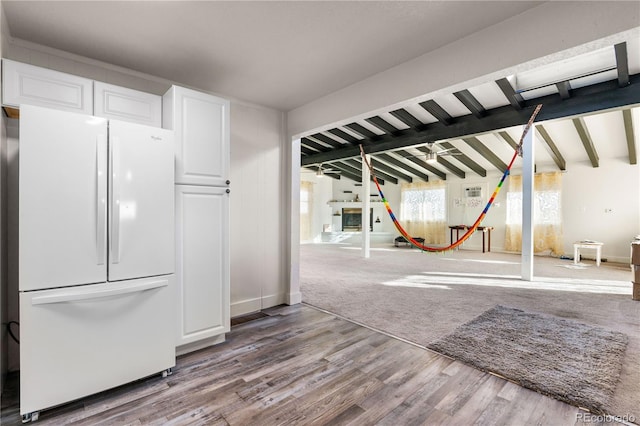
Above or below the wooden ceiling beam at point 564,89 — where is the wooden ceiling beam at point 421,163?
below

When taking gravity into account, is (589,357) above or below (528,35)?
below

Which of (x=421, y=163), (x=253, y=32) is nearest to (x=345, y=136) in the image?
(x=421, y=163)

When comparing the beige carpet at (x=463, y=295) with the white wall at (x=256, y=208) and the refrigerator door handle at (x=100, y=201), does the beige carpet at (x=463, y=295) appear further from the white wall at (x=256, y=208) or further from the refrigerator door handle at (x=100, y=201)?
the refrigerator door handle at (x=100, y=201)

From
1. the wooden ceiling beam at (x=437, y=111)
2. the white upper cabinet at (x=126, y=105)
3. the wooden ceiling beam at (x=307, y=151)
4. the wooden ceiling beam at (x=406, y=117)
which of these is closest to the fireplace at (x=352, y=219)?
the wooden ceiling beam at (x=307, y=151)

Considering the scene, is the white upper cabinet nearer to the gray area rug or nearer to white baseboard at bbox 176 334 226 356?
white baseboard at bbox 176 334 226 356

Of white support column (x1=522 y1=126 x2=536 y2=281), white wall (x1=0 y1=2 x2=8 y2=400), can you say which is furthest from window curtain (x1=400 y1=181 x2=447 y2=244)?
white wall (x1=0 y1=2 x2=8 y2=400)

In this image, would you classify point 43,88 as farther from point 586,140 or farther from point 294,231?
point 586,140

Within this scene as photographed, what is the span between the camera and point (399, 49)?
2086mm

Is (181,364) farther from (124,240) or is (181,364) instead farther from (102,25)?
(102,25)

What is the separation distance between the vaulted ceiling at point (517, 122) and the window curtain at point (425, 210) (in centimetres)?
82

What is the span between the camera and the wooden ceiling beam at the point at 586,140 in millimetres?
5125

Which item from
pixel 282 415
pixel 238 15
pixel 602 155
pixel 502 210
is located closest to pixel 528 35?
pixel 238 15

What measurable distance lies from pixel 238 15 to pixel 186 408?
221 cm

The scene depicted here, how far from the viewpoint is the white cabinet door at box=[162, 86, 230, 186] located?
216cm
